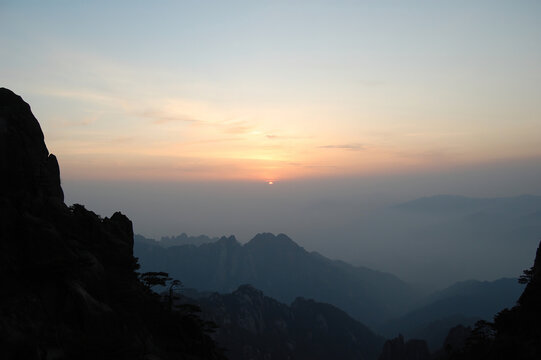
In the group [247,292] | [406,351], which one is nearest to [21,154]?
[406,351]

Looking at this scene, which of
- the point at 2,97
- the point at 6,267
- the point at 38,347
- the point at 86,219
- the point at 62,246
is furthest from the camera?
the point at 86,219

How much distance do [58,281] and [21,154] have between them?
698 inches

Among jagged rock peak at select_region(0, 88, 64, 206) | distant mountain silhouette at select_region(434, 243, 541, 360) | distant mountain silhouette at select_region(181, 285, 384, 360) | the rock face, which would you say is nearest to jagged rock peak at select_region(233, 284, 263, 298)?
distant mountain silhouette at select_region(181, 285, 384, 360)

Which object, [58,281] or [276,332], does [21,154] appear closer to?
[58,281]

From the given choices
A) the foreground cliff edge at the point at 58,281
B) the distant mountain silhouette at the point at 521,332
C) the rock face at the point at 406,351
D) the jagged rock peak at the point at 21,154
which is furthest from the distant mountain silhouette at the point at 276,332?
the jagged rock peak at the point at 21,154

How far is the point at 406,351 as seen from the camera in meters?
129

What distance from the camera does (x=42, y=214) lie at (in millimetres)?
37000

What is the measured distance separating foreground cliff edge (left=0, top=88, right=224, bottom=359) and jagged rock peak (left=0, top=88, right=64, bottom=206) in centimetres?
10

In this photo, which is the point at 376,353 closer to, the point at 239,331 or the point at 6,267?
the point at 239,331

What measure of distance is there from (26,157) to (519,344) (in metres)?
60.3

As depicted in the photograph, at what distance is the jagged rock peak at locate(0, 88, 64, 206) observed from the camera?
3506 centimetres

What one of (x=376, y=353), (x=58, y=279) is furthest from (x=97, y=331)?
(x=376, y=353)

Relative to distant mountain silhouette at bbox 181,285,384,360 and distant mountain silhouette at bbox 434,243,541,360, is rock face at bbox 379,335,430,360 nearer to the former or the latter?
distant mountain silhouette at bbox 181,285,384,360

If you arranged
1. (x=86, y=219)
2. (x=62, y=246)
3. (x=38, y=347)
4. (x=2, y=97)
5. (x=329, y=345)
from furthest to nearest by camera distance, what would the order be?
(x=329, y=345) → (x=86, y=219) → (x=2, y=97) → (x=62, y=246) → (x=38, y=347)
